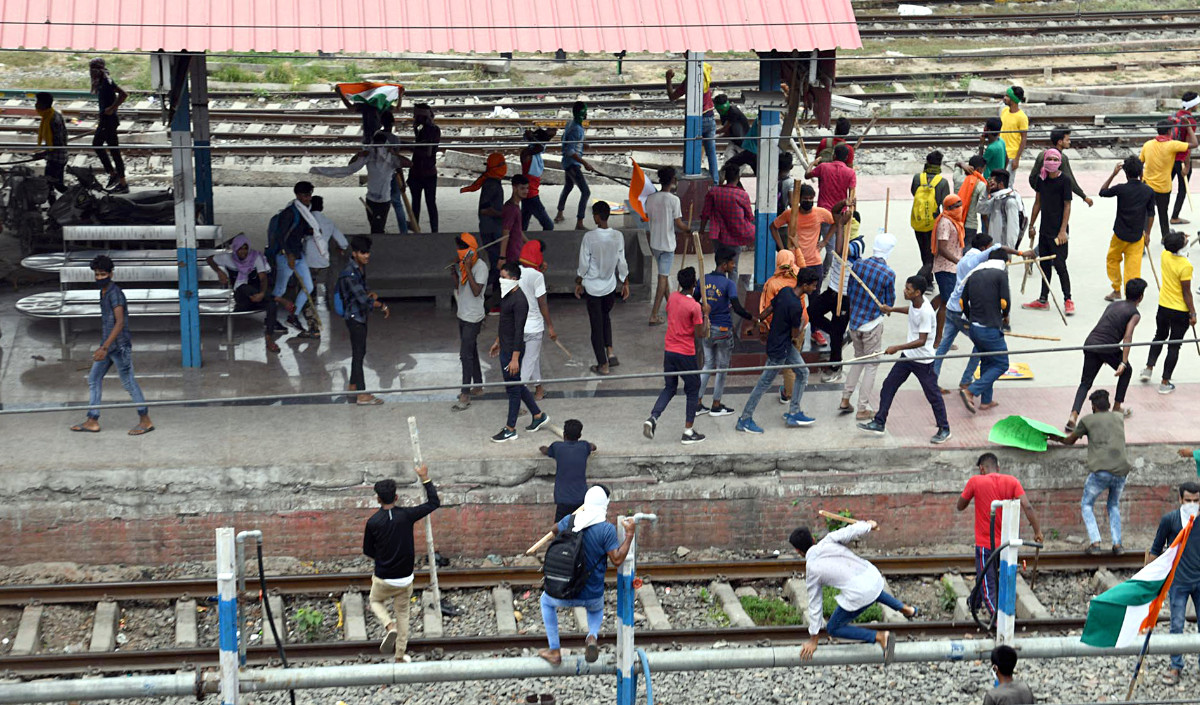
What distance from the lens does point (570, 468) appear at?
11227 mm

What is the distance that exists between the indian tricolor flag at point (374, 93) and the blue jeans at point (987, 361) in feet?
23.8

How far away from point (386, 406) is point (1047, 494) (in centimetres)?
573

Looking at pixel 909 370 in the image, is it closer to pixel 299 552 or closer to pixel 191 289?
pixel 299 552

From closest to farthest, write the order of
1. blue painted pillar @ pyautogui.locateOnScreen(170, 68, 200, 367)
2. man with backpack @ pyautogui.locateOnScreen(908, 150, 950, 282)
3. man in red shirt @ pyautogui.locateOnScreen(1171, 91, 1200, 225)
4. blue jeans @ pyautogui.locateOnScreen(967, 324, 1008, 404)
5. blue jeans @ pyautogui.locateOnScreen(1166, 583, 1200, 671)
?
blue jeans @ pyautogui.locateOnScreen(1166, 583, 1200, 671), blue jeans @ pyautogui.locateOnScreen(967, 324, 1008, 404), blue painted pillar @ pyautogui.locateOnScreen(170, 68, 200, 367), man with backpack @ pyautogui.locateOnScreen(908, 150, 950, 282), man in red shirt @ pyautogui.locateOnScreen(1171, 91, 1200, 225)

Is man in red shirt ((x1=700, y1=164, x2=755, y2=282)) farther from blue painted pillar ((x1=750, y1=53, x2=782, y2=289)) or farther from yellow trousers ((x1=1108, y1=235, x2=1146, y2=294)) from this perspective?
yellow trousers ((x1=1108, y1=235, x2=1146, y2=294))

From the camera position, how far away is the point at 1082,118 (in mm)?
22531

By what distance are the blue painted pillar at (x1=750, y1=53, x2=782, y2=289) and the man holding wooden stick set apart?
1.45 metres

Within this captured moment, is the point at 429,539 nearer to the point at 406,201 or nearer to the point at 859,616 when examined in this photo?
the point at 859,616

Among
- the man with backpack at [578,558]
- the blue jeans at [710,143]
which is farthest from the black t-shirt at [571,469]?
the blue jeans at [710,143]

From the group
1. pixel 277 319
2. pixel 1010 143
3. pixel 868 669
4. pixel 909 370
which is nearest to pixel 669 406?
pixel 909 370

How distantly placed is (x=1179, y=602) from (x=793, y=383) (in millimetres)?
3652

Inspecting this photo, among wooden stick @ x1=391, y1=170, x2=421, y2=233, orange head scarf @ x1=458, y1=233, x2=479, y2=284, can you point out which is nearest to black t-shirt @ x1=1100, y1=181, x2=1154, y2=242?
orange head scarf @ x1=458, y1=233, x2=479, y2=284

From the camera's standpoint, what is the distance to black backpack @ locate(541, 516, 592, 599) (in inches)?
372

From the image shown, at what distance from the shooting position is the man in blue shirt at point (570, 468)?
1120cm
